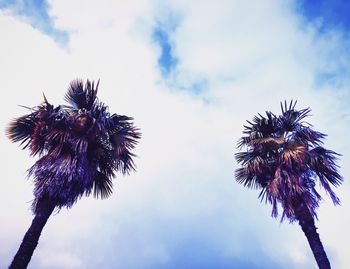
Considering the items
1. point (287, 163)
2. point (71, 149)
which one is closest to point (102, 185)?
point (71, 149)

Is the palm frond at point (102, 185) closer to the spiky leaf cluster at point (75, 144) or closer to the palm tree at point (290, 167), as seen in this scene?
the spiky leaf cluster at point (75, 144)

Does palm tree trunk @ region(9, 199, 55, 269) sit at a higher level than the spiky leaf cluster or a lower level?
lower

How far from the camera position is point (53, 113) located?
1093cm

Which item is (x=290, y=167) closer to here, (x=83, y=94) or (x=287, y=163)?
(x=287, y=163)

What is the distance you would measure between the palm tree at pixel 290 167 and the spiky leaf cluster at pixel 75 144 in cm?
565

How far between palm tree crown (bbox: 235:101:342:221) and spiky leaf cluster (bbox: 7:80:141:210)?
5.58 metres

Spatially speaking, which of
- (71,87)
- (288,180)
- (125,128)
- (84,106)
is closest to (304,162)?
(288,180)

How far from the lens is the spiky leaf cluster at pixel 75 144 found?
32.6 ft

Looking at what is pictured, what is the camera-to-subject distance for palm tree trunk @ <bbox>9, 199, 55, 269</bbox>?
836 cm

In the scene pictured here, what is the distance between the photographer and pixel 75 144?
10602 mm

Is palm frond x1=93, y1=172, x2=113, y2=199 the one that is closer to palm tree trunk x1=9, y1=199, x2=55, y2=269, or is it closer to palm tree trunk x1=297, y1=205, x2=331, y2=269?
palm tree trunk x1=9, y1=199, x2=55, y2=269

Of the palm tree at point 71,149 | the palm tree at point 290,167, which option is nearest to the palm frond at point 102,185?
the palm tree at point 71,149

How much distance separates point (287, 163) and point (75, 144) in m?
8.48

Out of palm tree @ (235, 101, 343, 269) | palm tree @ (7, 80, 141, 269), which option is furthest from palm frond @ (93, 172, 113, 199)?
palm tree @ (235, 101, 343, 269)
